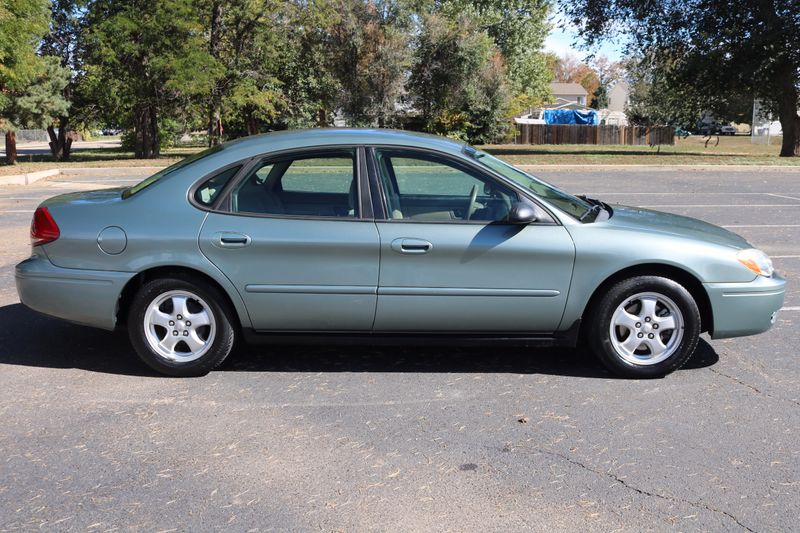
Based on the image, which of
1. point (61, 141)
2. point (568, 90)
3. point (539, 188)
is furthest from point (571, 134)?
point (539, 188)

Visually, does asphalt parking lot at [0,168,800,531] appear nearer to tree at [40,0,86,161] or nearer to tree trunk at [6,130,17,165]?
tree trunk at [6,130,17,165]

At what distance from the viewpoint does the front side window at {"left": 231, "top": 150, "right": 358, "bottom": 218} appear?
5.05 meters

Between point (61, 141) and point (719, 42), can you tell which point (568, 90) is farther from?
point (61, 141)

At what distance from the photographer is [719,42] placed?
31.1 m

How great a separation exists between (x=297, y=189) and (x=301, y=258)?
2.41 ft

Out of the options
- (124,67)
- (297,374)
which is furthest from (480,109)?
(297,374)

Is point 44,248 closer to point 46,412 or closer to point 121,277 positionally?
point 121,277

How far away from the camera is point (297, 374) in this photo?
205 inches

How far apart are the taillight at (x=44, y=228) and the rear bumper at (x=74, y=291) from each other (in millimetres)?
124

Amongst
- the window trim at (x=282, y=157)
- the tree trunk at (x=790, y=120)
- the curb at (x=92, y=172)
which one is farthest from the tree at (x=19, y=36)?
the tree trunk at (x=790, y=120)

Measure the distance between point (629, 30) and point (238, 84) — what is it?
1626cm

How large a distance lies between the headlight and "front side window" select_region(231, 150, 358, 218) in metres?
2.47

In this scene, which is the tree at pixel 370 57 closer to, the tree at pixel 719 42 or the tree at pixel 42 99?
the tree at pixel 719 42

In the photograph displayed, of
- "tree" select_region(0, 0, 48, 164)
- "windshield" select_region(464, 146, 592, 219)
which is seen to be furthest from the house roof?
"windshield" select_region(464, 146, 592, 219)
